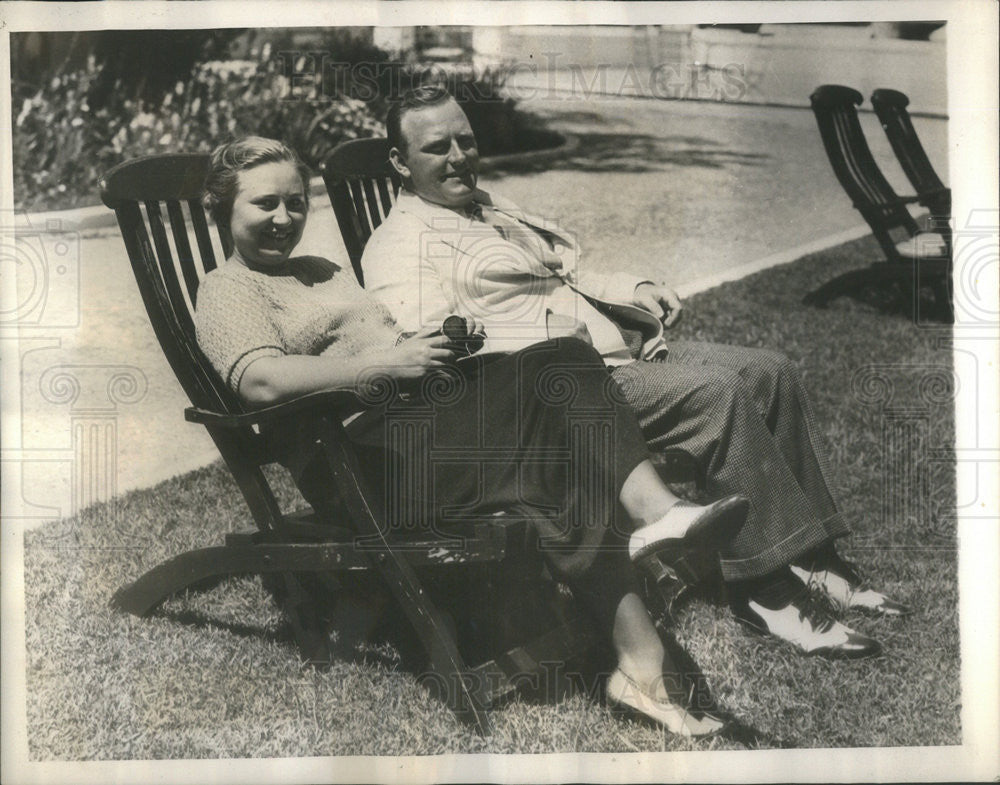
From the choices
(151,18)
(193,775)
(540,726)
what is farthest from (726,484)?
(151,18)

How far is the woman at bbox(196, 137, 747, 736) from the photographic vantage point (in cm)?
224

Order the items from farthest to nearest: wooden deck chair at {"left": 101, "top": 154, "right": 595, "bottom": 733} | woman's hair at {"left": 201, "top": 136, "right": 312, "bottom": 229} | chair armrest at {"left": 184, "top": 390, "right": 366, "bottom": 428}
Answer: woman's hair at {"left": 201, "top": 136, "right": 312, "bottom": 229}
wooden deck chair at {"left": 101, "top": 154, "right": 595, "bottom": 733}
chair armrest at {"left": 184, "top": 390, "right": 366, "bottom": 428}

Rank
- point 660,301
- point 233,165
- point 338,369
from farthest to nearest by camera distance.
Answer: point 660,301, point 233,165, point 338,369

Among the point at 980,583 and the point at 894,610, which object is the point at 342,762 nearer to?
the point at 894,610

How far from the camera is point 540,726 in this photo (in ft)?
7.80

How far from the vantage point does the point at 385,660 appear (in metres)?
2.37

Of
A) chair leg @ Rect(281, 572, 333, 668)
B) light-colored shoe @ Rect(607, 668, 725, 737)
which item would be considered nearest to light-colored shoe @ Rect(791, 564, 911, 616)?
light-colored shoe @ Rect(607, 668, 725, 737)

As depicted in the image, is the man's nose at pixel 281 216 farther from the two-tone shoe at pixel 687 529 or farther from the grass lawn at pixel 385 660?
the two-tone shoe at pixel 687 529

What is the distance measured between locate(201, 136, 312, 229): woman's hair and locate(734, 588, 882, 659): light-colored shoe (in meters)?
1.58

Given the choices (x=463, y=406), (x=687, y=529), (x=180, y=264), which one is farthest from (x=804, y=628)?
(x=180, y=264)

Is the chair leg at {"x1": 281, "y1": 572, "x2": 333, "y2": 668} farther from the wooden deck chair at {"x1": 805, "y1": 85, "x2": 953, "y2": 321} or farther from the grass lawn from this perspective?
the wooden deck chair at {"x1": 805, "y1": 85, "x2": 953, "y2": 321}

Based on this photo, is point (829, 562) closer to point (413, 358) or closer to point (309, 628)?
point (413, 358)

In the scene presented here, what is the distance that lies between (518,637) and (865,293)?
138 cm

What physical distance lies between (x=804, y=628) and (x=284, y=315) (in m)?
1.56
